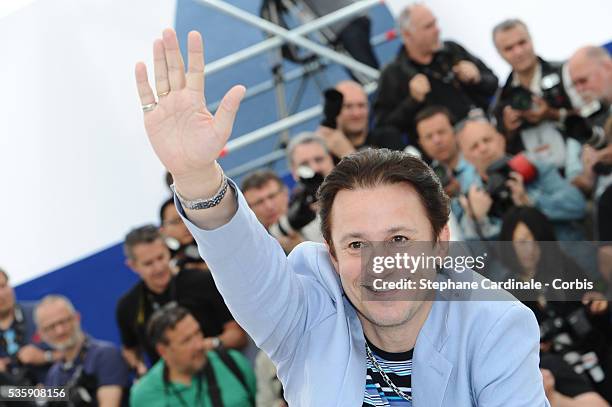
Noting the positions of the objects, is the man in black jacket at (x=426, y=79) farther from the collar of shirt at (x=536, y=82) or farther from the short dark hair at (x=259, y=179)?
the short dark hair at (x=259, y=179)

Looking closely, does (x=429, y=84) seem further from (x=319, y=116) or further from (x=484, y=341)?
(x=484, y=341)

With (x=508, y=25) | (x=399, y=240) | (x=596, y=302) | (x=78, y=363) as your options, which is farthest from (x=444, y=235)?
(x=78, y=363)

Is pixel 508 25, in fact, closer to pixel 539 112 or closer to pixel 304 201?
pixel 539 112

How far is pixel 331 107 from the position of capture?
360 centimetres

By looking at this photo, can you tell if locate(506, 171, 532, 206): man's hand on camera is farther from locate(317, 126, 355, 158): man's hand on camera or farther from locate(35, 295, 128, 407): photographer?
locate(35, 295, 128, 407): photographer

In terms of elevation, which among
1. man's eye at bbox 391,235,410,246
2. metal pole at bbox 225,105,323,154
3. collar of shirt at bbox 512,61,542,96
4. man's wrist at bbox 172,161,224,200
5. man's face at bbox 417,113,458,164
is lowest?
man's eye at bbox 391,235,410,246

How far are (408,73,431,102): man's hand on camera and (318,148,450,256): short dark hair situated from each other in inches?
82.0

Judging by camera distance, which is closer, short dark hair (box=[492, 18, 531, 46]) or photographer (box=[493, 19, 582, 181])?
photographer (box=[493, 19, 582, 181])

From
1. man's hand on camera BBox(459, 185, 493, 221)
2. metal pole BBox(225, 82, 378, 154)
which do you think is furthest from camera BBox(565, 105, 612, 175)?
metal pole BBox(225, 82, 378, 154)

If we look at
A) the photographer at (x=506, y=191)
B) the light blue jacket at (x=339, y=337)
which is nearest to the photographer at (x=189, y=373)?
the photographer at (x=506, y=191)

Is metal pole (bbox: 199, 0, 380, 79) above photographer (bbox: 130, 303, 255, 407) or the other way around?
above

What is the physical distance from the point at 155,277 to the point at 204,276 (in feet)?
0.62

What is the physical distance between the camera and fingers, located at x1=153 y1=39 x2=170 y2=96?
1507 millimetres

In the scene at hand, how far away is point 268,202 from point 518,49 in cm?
105
